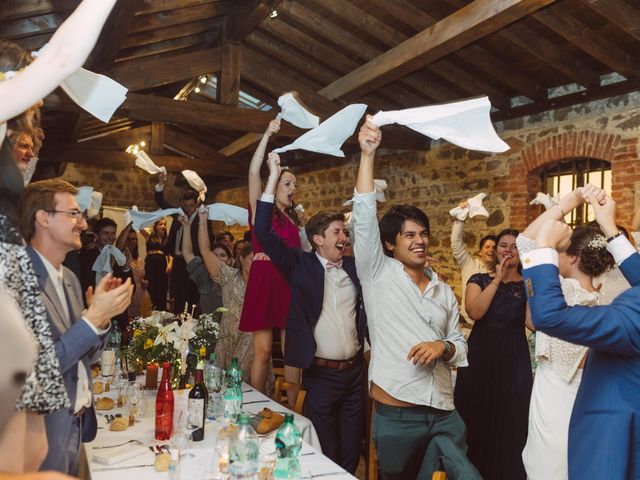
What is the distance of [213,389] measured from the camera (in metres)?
2.70

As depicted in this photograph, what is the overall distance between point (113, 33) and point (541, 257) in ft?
13.3

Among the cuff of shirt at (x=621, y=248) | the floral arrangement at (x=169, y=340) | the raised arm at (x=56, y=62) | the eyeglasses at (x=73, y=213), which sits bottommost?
the floral arrangement at (x=169, y=340)

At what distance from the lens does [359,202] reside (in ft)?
7.54

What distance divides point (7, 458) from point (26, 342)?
0.48 m

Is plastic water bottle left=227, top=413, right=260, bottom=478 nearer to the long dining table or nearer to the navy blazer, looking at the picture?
the long dining table

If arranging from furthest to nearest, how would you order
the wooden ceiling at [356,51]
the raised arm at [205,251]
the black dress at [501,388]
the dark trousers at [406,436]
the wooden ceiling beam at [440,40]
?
the wooden ceiling at [356,51] → the raised arm at [205,251] → the wooden ceiling beam at [440,40] → the black dress at [501,388] → the dark trousers at [406,436]

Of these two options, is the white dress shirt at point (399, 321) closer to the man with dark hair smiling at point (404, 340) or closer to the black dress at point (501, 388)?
the man with dark hair smiling at point (404, 340)

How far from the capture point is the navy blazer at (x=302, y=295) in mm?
2979

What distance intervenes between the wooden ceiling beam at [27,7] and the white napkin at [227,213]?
183cm

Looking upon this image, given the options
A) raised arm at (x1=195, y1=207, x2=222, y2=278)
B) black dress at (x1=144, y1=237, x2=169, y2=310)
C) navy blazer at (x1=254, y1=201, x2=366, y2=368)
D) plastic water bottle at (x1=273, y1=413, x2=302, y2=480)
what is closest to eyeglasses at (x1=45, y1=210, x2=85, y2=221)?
plastic water bottle at (x1=273, y1=413, x2=302, y2=480)

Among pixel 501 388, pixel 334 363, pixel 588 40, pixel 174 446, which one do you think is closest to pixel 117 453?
pixel 174 446

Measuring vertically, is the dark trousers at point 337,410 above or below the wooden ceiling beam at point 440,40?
below

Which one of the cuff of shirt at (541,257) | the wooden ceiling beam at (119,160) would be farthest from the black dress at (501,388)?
the wooden ceiling beam at (119,160)

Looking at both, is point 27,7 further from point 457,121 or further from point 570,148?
point 570,148
